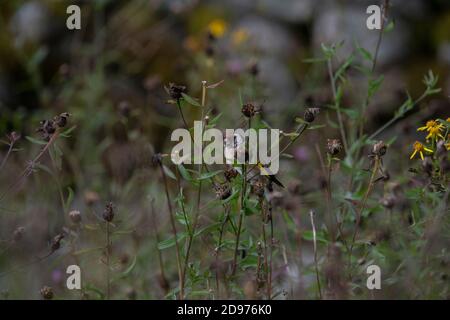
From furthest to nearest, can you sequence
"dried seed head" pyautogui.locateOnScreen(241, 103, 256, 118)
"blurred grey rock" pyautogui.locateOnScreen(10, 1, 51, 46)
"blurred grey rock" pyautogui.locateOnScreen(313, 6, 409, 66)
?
"blurred grey rock" pyautogui.locateOnScreen(10, 1, 51, 46) → "blurred grey rock" pyautogui.locateOnScreen(313, 6, 409, 66) → "dried seed head" pyautogui.locateOnScreen(241, 103, 256, 118)

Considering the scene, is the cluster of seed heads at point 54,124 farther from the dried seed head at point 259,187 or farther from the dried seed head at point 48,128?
the dried seed head at point 259,187

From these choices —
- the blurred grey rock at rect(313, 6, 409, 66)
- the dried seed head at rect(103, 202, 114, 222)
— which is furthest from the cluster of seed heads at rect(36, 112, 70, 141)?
the blurred grey rock at rect(313, 6, 409, 66)

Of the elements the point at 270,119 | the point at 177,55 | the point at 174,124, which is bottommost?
the point at 270,119

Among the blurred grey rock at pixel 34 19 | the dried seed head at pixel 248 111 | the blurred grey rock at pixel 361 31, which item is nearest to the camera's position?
the dried seed head at pixel 248 111

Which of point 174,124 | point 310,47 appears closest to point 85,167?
point 174,124

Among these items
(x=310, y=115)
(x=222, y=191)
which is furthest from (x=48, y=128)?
(x=310, y=115)

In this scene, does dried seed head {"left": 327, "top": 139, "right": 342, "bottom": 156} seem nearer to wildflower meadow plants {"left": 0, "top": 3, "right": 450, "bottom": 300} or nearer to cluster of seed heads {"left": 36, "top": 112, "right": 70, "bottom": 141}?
wildflower meadow plants {"left": 0, "top": 3, "right": 450, "bottom": 300}

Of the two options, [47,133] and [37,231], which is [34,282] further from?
[47,133]

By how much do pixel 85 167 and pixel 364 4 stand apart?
136 centimetres

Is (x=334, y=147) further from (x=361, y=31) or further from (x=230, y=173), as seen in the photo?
(x=361, y=31)

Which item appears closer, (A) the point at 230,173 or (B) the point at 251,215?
(A) the point at 230,173

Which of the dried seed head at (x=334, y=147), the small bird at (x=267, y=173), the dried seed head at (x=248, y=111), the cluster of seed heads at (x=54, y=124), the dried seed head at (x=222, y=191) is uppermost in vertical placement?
the cluster of seed heads at (x=54, y=124)

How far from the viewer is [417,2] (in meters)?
2.90

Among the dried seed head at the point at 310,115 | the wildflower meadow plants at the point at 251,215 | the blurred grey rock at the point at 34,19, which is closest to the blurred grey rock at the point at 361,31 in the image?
the wildflower meadow plants at the point at 251,215
